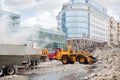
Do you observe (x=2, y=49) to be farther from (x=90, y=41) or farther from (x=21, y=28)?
(x=90, y=41)

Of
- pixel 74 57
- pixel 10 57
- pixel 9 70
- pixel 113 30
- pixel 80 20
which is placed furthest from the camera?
pixel 113 30

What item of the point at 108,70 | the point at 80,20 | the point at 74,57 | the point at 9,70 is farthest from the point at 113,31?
the point at 9,70

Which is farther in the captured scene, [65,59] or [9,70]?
[65,59]

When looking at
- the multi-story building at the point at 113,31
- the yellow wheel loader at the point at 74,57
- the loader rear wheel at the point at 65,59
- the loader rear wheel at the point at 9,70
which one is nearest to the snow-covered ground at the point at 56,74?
the loader rear wheel at the point at 9,70

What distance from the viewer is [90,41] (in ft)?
354

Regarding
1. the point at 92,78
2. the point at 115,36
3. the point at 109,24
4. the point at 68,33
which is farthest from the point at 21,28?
the point at 115,36

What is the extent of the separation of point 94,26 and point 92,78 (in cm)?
9867

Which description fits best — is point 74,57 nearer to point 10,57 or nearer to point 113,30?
point 10,57

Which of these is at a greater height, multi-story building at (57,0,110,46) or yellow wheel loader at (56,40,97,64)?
multi-story building at (57,0,110,46)

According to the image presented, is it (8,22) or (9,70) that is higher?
(8,22)

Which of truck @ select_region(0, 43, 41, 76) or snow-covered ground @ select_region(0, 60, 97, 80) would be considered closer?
snow-covered ground @ select_region(0, 60, 97, 80)

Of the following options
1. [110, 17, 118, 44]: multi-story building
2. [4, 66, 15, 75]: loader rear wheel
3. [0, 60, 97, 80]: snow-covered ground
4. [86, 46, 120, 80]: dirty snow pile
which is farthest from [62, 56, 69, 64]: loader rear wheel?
[110, 17, 118, 44]: multi-story building

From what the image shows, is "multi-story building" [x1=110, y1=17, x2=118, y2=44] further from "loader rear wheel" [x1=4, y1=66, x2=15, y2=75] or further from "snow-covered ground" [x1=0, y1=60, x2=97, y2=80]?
"loader rear wheel" [x1=4, y1=66, x2=15, y2=75]

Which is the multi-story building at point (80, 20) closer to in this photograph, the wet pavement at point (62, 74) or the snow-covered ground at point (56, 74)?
the wet pavement at point (62, 74)
